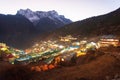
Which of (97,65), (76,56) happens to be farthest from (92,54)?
(97,65)

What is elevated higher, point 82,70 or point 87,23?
point 87,23

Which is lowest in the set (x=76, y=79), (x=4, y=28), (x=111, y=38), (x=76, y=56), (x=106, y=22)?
(x=76, y=79)

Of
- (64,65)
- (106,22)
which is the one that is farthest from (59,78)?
(106,22)

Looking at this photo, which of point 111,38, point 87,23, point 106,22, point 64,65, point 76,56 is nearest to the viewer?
point 64,65

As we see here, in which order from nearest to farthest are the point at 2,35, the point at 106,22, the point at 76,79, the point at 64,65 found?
the point at 76,79
the point at 64,65
the point at 106,22
the point at 2,35

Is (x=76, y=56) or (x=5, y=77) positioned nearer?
(x=5, y=77)

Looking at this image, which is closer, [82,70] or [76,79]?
[76,79]

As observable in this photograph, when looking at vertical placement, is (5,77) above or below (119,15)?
below

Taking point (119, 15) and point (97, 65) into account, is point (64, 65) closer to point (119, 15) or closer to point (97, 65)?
point (97, 65)

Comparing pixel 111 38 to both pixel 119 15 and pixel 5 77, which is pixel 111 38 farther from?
pixel 119 15
